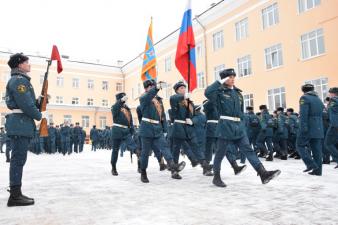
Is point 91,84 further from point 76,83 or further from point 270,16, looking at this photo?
point 270,16

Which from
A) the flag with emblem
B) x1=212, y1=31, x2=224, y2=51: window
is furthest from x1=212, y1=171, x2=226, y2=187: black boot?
x1=212, y1=31, x2=224, y2=51: window

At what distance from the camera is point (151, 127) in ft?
18.5

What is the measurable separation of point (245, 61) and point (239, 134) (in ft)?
56.0

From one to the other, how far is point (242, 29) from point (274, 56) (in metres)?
3.72

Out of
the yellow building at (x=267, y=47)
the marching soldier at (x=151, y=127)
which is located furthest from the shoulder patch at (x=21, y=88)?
the yellow building at (x=267, y=47)

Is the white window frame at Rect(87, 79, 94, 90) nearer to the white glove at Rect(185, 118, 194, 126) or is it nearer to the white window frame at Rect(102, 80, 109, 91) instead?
the white window frame at Rect(102, 80, 109, 91)

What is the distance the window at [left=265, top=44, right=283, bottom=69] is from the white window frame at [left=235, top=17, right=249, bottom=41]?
2385 mm

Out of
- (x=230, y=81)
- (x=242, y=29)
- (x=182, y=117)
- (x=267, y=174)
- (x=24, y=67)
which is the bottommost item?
(x=267, y=174)

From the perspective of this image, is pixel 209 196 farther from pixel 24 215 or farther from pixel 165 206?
pixel 24 215

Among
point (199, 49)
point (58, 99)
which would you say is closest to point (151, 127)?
point (199, 49)

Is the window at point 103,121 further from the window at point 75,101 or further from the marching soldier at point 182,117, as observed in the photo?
the marching soldier at point 182,117

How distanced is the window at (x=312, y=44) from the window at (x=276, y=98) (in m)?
2.40

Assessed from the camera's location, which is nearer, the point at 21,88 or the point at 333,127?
the point at 21,88

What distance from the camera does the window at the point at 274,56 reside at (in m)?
18.4
